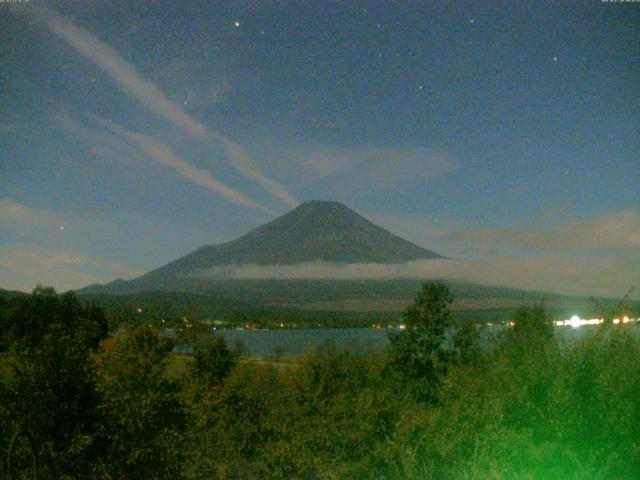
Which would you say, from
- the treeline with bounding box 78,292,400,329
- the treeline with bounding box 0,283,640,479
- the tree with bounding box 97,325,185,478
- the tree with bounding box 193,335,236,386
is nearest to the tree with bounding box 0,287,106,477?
the treeline with bounding box 0,283,640,479

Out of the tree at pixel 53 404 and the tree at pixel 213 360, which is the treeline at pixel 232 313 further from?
the tree at pixel 53 404

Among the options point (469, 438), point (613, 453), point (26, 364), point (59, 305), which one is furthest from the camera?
point (59, 305)

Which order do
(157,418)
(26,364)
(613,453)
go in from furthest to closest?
(157,418) < (26,364) < (613,453)

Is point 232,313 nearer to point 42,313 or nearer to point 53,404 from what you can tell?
point 42,313

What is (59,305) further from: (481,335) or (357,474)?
(357,474)

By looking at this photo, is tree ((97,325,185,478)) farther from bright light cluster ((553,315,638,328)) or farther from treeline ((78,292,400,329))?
treeline ((78,292,400,329))

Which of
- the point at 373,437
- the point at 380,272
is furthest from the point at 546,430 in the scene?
→ the point at 380,272
